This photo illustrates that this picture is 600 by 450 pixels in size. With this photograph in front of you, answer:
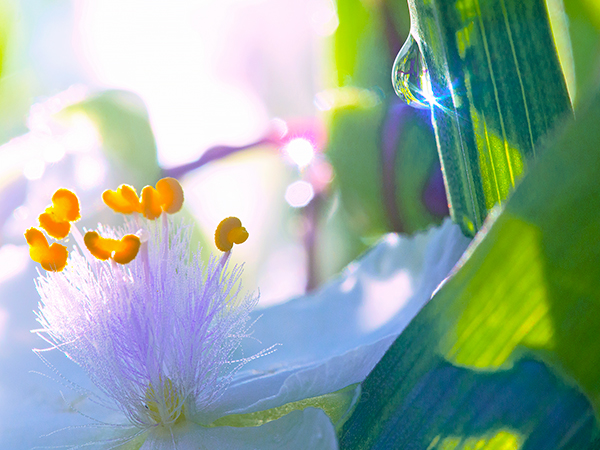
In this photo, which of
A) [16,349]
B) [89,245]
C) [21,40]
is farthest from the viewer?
A: [21,40]

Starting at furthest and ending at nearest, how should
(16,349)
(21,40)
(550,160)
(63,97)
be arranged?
(21,40), (63,97), (16,349), (550,160)

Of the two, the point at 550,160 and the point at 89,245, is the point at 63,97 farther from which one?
the point at 550,160

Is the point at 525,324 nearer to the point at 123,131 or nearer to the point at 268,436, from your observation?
the point at 268,436

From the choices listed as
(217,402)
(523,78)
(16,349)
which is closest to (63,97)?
(16,349)

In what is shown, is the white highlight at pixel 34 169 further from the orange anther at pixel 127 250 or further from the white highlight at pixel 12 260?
the orange anther at pixel 127 250

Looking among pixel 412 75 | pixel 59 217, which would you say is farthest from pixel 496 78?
pixel 59 217

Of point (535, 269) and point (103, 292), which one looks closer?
point (535, 269)
